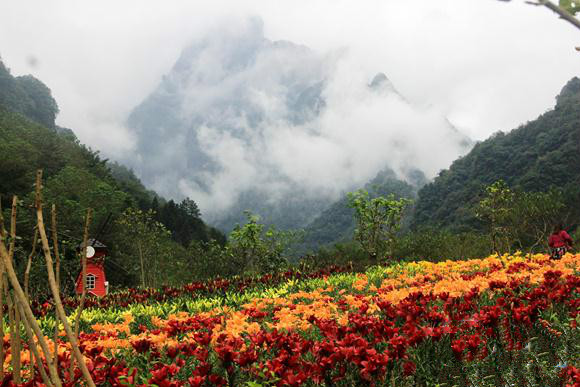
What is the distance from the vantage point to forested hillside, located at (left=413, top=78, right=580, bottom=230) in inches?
1825

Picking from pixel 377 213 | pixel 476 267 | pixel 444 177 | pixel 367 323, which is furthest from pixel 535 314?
pixel 444 177

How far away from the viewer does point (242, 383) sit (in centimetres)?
281

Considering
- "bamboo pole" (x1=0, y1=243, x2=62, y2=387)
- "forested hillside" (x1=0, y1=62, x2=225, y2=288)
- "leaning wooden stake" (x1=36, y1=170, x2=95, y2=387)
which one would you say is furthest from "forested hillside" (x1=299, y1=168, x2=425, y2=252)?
"bamboo pole" (x1=0, y1=243, x2=62, y2=387)

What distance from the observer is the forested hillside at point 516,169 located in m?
46.3

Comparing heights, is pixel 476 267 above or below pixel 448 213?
below

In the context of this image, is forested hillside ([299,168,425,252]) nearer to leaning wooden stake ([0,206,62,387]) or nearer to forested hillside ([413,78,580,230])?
forested hillside ([413,78,580,230])

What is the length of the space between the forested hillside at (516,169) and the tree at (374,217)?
1033 inches

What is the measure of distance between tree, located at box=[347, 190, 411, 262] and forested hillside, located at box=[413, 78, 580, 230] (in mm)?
26240

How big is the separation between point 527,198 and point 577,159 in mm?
29893

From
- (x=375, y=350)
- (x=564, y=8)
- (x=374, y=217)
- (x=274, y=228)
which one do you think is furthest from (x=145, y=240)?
(x=564, y=8)

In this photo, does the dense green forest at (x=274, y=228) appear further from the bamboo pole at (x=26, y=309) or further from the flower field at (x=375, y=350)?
the bamboo pole at (x=26, y=309)

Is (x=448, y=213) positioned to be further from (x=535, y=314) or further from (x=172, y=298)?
(x=535, y=314)

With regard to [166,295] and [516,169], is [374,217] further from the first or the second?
[516,169]

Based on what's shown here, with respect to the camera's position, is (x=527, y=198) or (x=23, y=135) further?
(x=23, y=135)
